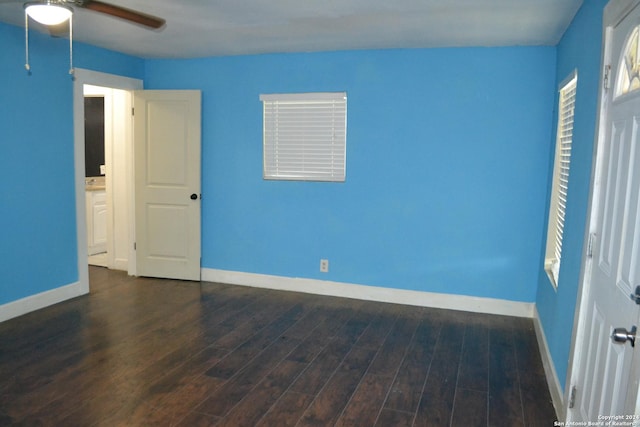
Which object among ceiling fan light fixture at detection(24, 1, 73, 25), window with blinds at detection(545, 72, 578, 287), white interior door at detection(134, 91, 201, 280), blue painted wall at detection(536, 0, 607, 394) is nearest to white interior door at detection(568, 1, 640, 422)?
blue painted wall at detection(536, 0, 607, 394)

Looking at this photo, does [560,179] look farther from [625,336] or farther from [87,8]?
[87,8]

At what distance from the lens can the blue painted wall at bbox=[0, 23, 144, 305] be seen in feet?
12.9

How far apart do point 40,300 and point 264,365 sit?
7.53 feet

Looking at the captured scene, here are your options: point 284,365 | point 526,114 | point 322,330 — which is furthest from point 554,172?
point 284,365

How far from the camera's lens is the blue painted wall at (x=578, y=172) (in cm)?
248

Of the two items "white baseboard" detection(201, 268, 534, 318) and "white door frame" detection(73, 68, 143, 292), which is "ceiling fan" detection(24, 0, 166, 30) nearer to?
"white door frame" detection(73, 68, 143, 292)

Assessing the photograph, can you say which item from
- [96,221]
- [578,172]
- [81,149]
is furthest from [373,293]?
[96,221]

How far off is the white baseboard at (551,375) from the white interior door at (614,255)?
0.30 meters

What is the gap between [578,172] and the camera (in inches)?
108

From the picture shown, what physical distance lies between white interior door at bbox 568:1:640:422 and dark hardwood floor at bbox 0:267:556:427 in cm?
73

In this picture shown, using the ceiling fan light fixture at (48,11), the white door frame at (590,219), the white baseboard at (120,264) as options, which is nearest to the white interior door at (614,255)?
the white door frame at (590,219)

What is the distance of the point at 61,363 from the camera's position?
323 centimetres

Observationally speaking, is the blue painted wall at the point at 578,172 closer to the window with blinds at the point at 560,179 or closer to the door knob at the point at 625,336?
the window with blinds at the point at 560,179

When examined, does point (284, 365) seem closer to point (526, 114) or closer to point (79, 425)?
point (79, 425)
